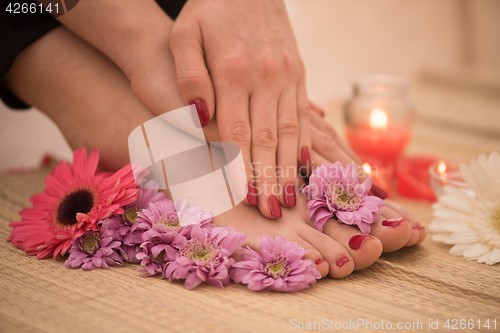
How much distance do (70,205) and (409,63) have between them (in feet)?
11.1

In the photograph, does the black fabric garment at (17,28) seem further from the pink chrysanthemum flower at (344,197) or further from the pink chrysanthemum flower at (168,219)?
the pink chrysanthemum flower at (344,197)

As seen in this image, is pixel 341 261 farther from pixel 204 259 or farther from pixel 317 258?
pixel 204 259

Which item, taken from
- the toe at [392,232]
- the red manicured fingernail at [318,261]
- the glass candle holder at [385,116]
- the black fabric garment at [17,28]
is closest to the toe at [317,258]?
the red manicured fingernail at [318,261]

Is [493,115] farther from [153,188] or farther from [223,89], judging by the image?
[153,188]

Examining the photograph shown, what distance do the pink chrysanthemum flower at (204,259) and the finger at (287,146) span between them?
7.0 inches

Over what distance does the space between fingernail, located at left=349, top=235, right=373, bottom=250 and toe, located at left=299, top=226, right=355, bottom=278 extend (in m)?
0.01

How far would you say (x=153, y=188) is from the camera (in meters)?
0.72

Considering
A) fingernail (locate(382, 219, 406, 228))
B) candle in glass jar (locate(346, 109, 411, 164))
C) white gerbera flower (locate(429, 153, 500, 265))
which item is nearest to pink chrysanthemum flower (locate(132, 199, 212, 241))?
fingernail (locate(382, 219, 406, 228))

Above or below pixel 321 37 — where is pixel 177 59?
below

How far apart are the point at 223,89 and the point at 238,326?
1.47ft

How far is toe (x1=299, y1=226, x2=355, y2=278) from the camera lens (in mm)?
627

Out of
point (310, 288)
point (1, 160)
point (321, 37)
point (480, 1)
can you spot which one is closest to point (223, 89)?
point (310, 288)

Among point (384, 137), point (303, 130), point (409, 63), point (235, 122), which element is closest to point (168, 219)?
point (235, 122)

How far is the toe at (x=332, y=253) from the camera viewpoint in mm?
627
